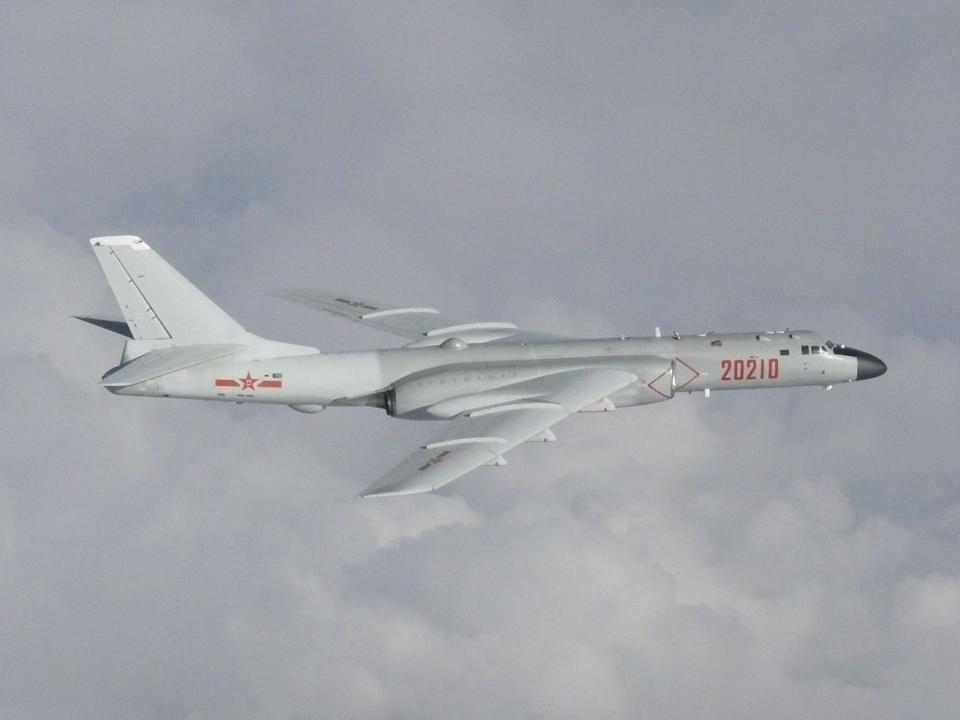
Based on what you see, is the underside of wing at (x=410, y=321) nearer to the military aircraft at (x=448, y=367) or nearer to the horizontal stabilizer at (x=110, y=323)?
the military aircraft at (x=448, y=367)

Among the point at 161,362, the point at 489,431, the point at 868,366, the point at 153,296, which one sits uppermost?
the point at 868,366

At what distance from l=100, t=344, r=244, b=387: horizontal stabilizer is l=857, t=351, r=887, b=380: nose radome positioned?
976 inches

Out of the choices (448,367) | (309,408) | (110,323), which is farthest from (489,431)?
(110,323)

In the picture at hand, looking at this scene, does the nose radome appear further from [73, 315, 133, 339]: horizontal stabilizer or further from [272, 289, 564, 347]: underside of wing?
[73, 315, 133, 339]: horizontal stabilizer

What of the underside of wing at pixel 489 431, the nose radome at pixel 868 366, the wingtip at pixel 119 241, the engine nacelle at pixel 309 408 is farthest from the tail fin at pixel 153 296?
the nose radome at pixel 868 366

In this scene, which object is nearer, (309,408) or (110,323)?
(309,408)

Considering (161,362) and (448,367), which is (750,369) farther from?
(161,362)

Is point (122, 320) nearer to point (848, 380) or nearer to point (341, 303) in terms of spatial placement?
point (341, 303)

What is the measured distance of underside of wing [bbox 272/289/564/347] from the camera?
190ft

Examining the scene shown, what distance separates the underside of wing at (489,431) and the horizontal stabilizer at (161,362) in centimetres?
897

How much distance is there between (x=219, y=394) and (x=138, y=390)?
2893mm

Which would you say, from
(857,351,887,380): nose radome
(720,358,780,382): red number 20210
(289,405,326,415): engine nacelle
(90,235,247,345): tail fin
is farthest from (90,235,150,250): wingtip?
(857,351,887,380): nose radome

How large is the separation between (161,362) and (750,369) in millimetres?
22533

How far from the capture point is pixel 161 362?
5134 cm
